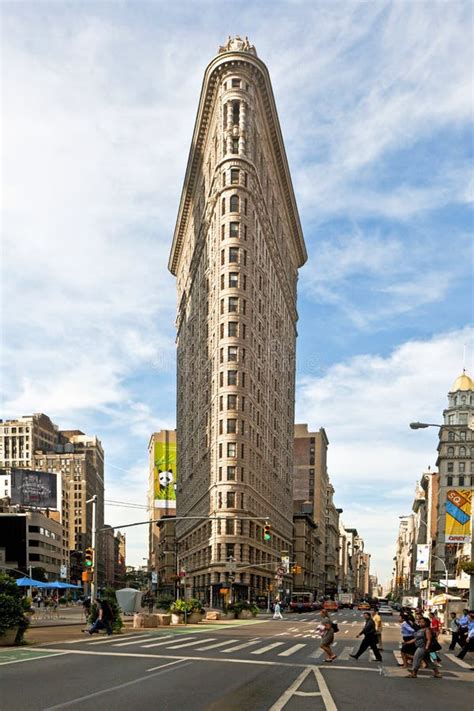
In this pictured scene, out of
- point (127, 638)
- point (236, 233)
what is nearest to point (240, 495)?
point (236, 233)

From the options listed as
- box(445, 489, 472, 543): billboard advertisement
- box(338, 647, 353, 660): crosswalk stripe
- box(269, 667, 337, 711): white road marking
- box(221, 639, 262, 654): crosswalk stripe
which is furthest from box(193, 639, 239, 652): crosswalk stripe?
box(445, 489, 472, 543): billboard advertisement

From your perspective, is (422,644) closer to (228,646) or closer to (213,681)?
(213,681)

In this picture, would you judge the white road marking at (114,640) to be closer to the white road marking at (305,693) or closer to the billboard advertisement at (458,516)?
the white road marking at (305,693)

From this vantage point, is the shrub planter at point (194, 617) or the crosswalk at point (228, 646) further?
the shrub planter at point (194, 617)

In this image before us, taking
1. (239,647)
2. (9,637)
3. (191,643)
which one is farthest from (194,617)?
(9,637)

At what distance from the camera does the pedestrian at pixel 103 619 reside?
3351 centimetres

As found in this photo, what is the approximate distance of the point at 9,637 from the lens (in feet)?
90.5

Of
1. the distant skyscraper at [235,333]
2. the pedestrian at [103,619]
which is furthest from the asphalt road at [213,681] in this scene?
the distant skyscraper at [235,333]

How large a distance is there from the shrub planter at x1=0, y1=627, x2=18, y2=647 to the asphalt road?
1463 mm

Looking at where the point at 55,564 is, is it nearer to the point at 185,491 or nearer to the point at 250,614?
the point at 185,491

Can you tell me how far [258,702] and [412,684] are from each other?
6239 millimetres

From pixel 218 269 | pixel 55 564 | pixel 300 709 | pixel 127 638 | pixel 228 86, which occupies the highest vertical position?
pixel 228 86

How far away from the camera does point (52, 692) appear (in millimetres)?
15516

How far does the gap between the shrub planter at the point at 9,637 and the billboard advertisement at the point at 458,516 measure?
840 inches
